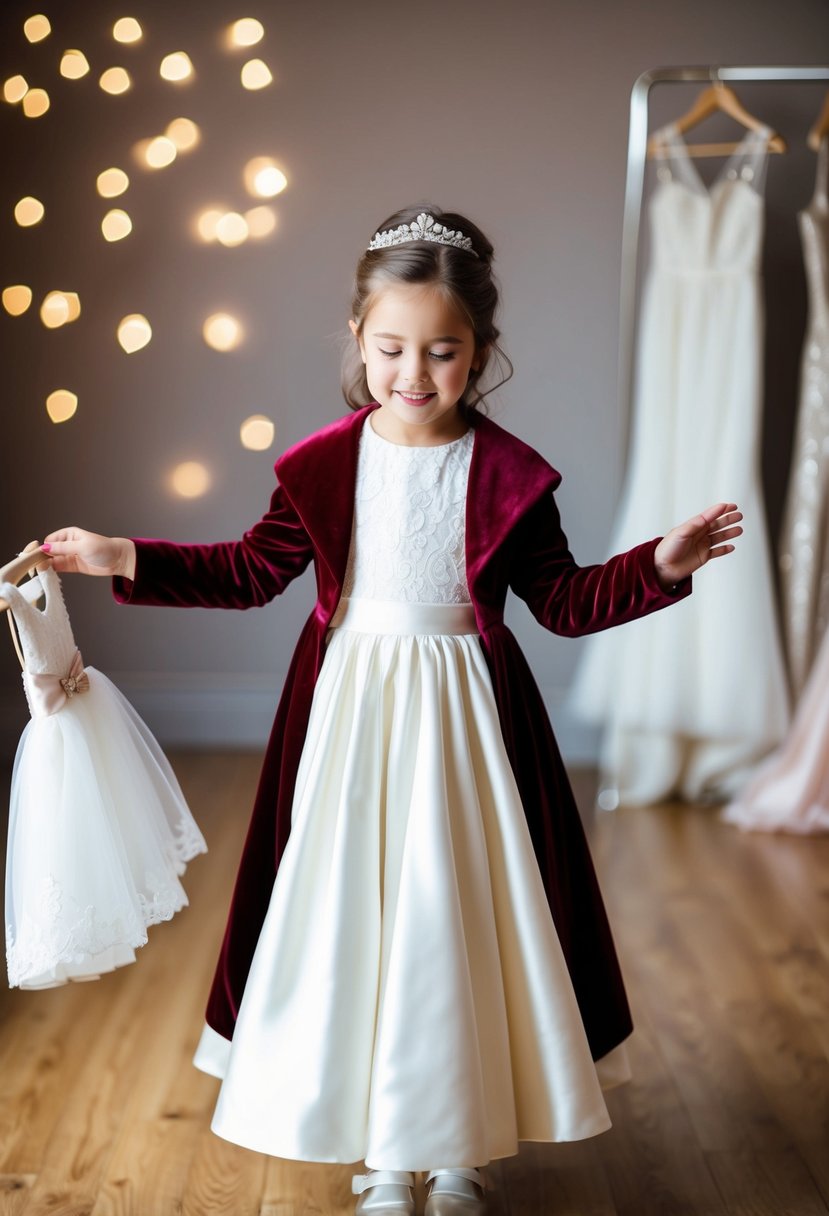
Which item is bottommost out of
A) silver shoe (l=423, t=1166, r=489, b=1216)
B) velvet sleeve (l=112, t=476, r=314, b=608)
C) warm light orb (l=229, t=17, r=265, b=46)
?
silver shoe (l=423, t=1166, r=489, b=1216)

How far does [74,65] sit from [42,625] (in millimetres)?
2518

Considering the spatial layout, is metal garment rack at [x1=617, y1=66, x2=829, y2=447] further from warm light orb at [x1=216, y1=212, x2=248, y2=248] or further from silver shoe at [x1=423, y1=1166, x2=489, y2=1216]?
silver shoe at [x1=423, y1=1166, x2=489, y2=1216]

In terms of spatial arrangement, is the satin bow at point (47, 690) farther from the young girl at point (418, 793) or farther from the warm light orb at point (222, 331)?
the warm light orb at point (222, 331)

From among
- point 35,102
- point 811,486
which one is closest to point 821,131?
point 811,486

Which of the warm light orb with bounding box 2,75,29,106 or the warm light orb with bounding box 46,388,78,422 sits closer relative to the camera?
the warm light orb with bounding box 2,75,29,106

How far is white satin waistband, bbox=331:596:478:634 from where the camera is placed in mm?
1507

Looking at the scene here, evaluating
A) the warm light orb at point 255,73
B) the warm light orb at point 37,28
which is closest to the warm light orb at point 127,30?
the warm light orb at point 37,28

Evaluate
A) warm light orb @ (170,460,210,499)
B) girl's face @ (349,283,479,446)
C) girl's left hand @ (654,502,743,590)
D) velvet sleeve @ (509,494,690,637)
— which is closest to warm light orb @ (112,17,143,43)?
warm light orb @ (170,460,210,499)

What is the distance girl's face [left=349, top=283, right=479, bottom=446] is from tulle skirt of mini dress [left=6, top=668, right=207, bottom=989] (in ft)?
1.64

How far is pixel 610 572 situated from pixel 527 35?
7.85 ft

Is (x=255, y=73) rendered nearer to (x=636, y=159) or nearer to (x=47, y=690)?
(x=636, y=159)

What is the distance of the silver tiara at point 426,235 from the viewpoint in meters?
1.45

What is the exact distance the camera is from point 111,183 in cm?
339

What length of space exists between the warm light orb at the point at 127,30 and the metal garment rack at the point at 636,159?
135 cm
